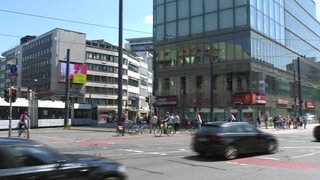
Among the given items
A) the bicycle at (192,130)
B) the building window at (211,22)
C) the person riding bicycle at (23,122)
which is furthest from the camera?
the building window at (211,22)

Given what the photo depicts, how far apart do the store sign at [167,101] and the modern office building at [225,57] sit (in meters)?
0.14

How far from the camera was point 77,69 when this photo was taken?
100m

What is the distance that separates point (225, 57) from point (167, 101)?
1129cm

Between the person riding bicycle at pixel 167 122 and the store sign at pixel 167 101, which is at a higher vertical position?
the store sign at pixel 167 101

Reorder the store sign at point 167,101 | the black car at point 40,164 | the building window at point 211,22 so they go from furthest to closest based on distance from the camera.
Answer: the store sign at point 167,101 < the building window at point 211,22 < the black car at point 40,164

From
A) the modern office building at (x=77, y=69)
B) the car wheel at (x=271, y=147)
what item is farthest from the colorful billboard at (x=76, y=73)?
the car wheel at (x=271, y=147)

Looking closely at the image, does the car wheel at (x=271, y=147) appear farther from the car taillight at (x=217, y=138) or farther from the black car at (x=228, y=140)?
the car taillight at (x=217, y=138)

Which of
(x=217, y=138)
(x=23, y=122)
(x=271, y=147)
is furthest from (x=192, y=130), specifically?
(x=217, y=138)

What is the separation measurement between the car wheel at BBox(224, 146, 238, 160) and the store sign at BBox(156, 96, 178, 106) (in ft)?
147

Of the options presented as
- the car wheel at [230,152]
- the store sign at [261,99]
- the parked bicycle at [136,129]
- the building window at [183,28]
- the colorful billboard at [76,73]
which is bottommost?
the car wheel at [230,152]

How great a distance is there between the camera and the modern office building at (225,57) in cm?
5484

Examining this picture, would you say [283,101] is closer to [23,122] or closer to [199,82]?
[199,82]

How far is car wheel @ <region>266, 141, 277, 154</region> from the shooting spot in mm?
18312

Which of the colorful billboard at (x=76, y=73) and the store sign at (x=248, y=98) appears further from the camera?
the colorful billboard at (x=76, y=73)
